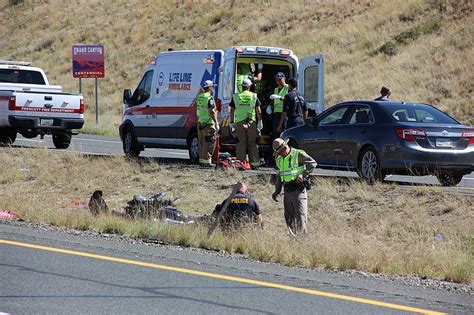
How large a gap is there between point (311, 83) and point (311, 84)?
0.02 meters

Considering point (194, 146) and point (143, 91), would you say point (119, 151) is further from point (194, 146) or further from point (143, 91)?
point (194, 146)

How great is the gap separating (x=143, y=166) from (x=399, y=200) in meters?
6.97

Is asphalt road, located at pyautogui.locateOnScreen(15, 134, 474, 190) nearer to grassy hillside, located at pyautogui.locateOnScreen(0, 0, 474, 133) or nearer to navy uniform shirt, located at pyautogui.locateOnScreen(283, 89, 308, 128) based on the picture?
navy uniform shirt, located at pyautogui.locateOnScreen(283, 89, 308, 128)

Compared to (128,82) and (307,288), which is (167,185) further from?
(128,82)

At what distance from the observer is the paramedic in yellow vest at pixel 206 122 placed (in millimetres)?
19562

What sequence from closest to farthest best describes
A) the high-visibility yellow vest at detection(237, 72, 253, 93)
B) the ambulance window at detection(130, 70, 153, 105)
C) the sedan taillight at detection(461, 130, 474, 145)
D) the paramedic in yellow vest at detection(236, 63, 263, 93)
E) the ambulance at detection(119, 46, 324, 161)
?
the sedan taillight at detection(461, 130, 474, 145)
the high-visibility yellow vest at detection(237, 72, 253, 93)
the paramedic in yellow vest at detection(236, 63, 263, 93)
the ambulance at detection(119, 46, 324, 161)
the ambulance window at detection(130, 70, 153, 105)

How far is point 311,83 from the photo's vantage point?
20.5 m

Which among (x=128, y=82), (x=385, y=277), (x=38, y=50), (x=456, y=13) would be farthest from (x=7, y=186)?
(x=38, y=50)

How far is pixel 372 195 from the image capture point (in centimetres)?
1634

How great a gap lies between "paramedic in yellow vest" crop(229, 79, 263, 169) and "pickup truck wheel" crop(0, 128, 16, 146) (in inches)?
352

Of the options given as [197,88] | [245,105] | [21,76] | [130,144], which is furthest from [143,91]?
[21,76]

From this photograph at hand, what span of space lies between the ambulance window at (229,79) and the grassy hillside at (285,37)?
553 inches

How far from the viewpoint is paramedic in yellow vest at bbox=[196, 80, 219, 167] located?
19562mm

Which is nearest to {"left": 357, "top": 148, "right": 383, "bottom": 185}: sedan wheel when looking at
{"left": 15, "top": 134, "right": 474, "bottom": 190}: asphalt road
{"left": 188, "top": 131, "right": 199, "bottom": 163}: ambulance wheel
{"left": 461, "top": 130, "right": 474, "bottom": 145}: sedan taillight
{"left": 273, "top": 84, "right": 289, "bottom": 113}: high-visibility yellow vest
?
{"left": 15, "top": 134, "right": 474, "bottom": 190}: asphalt road
